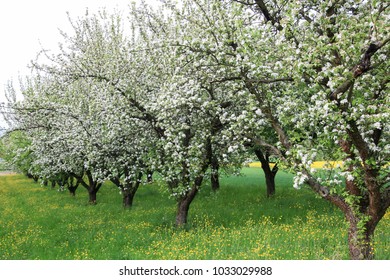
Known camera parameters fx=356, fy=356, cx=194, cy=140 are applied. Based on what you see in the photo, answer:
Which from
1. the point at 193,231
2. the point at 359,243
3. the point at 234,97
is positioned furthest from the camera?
the point at 193,231

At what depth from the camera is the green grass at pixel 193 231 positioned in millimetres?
10711

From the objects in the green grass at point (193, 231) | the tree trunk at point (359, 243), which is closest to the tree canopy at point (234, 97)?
the tree trunk at point (359, 243)

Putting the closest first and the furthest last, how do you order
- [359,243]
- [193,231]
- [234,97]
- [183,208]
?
[359,243] → [234,97] → [193,231] → [183,208]

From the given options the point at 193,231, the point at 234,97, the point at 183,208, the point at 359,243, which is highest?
the point at 234,97

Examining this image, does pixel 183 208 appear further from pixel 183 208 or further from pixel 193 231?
pixel 193 231

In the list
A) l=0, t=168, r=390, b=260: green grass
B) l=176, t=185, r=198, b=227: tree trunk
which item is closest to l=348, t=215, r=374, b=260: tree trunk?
l=0, t=168, r=390, b=260: green grass

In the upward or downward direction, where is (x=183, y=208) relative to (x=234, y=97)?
downward

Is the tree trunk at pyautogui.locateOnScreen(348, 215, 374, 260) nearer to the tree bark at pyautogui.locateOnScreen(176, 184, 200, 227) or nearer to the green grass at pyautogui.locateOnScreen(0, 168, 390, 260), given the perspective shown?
the green grass at pyautogui.locateOnScreen(0, 168, 390, 260)

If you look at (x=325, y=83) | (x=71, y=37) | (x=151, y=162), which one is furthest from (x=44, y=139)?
(x=325, y=83)

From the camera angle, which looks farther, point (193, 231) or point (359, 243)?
point (193, 231)

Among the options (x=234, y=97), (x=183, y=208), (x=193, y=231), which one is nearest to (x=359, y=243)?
(x=234, y=97)

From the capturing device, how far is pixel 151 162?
1377 centimetres

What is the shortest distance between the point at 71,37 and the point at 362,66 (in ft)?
47.6

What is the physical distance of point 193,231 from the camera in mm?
13680
